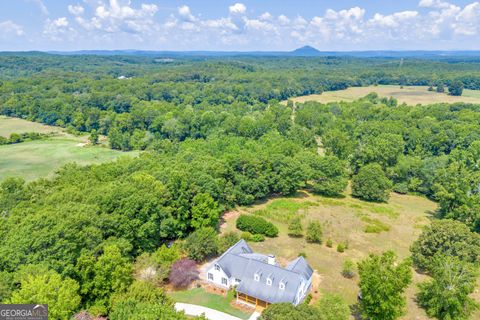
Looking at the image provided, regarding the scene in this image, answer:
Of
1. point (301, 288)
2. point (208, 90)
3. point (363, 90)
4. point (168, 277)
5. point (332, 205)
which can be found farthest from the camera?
point (363, 90)

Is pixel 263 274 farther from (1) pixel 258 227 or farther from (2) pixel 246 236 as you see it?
(1) pixel 258 227

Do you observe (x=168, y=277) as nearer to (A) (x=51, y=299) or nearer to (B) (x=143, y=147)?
(A) (x=51, y=299)

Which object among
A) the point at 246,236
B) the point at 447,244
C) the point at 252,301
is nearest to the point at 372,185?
the point at 447,244

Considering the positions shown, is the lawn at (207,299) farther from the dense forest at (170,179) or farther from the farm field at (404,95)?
the farm field at (404,95)

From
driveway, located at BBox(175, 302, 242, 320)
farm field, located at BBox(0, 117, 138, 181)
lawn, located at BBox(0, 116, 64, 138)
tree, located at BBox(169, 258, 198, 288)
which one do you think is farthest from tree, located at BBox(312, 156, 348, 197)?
lawn, located at BBox(0, 116, 64, 138)

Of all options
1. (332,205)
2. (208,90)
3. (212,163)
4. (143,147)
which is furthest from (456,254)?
(208,90)

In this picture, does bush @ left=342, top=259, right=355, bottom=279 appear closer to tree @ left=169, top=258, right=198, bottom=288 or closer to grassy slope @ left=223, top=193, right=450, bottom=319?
grassy slope @ left=223, top=193, right=450, bottom=319
